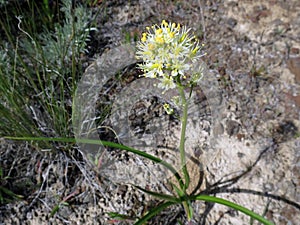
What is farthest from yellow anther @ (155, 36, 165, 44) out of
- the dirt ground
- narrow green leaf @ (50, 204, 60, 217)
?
narrow green leaf @ (50, 204, 60, 217)

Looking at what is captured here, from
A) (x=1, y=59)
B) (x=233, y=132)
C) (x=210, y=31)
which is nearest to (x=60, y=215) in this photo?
(x=1, y=59)

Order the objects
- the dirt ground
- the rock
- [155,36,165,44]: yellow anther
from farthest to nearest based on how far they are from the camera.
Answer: the rock
the dirt ground
[155,36,165,44]: yellow anther

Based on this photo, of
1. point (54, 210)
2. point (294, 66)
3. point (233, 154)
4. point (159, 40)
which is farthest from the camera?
point (294, 66)

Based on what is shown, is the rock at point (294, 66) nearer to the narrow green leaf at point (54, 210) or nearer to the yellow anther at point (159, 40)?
the yellow anther at point (159, 40)

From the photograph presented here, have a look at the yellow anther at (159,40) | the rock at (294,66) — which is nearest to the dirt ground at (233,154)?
the rock at (294,66)

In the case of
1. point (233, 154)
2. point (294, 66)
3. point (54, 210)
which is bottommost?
point (54, 210)

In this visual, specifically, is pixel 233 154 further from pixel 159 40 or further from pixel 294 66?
pixel 159 40

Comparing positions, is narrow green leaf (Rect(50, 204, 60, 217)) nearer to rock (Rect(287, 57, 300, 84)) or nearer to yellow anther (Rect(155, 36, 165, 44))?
yellow anther (Rect(155, 36, 165, 44))

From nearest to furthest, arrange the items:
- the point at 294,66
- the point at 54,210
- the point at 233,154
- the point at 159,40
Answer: the point at 159,40 → the point at 54,210 → the point at 233,154 → the point at 294,66

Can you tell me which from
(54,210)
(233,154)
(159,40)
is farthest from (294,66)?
(54,210)
